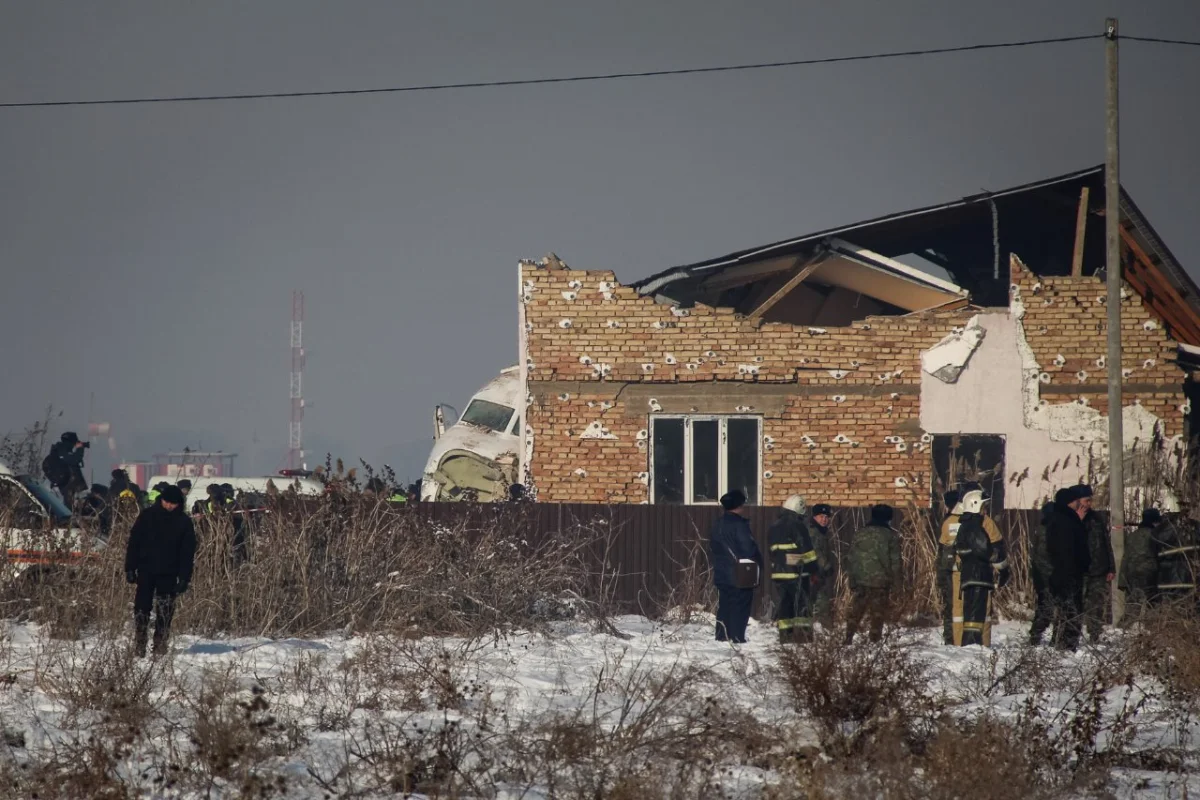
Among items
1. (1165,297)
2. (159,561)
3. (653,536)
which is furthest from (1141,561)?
(1165,297)

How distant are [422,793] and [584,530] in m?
9.25

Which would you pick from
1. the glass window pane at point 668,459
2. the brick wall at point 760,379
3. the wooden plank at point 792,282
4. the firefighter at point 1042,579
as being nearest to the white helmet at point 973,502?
the firefighter at point 1042,579

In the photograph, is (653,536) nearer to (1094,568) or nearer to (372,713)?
(1094,568)

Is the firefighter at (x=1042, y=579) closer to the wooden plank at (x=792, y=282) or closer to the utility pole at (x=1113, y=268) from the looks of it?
the utility pole at (x=1113, y=268)

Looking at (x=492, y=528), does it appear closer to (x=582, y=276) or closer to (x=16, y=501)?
(x=16, y=501)

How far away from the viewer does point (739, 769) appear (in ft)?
26.0

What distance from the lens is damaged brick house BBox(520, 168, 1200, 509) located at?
20.4 meters

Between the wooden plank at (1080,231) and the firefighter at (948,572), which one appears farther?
the wooden plank at (1080,231)

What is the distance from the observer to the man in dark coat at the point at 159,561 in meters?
11.4

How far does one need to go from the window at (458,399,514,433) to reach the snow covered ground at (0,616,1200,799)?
1188 centimetres

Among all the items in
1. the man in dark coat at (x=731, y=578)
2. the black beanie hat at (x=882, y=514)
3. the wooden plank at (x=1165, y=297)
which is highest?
the wooden plank at (x=1165, y=297)

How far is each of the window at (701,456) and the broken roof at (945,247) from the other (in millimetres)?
2058

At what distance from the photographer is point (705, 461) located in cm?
2088

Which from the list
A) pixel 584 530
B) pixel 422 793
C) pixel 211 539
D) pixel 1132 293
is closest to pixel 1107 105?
pixel 1132 293
